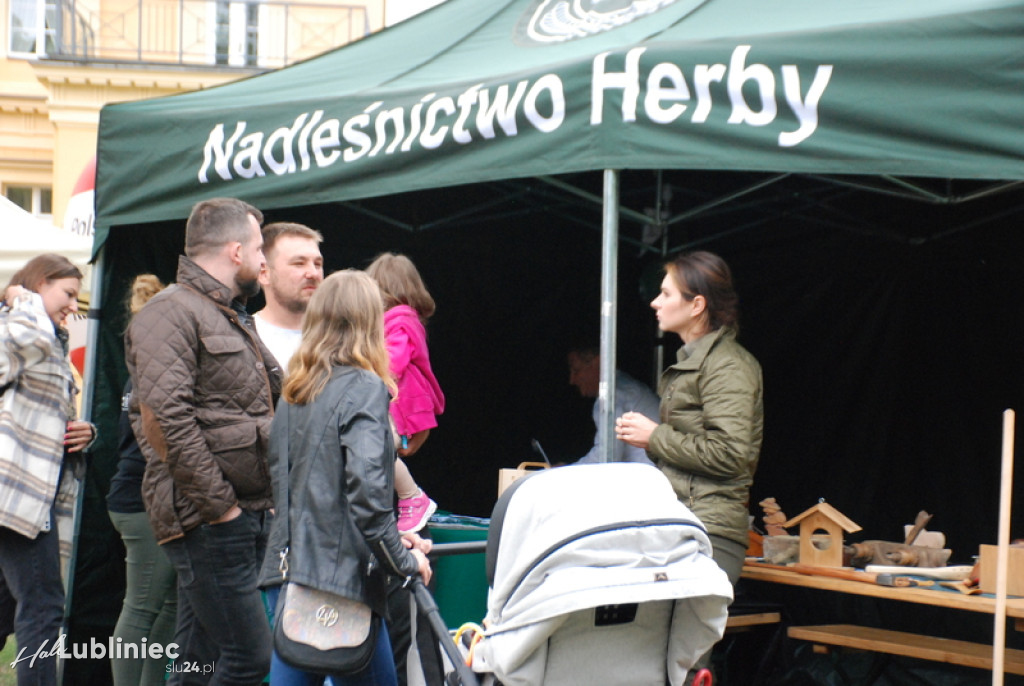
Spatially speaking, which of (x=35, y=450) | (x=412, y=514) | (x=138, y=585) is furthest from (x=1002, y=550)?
(x=35, y=450)

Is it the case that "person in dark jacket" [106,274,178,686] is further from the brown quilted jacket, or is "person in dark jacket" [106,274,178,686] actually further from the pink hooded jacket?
the pink hooded jacket

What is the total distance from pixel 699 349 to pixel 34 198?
1677 centimetres

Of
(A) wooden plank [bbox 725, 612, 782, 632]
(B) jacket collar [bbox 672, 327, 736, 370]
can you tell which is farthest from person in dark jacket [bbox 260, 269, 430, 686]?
(A) wooden plank [bbox 725, 612, 782, 632]

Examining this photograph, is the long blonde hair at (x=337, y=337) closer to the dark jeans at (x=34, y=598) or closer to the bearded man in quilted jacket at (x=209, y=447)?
the bearded man in quilted jacket at (x=209, y=447)

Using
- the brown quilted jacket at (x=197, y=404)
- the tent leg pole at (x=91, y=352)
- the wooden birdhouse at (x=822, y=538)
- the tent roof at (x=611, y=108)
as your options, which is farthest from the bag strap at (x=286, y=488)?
the tent leg pole at (x=91, y=352)

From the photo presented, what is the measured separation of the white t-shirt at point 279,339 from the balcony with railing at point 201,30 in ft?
44.3

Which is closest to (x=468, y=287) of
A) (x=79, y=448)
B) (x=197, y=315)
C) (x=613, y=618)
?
(x=79, y=448)

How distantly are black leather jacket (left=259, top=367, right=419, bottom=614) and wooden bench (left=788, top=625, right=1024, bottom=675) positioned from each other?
2.43 meters

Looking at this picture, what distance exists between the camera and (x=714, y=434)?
375 cm

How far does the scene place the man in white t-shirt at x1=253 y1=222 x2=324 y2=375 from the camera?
4457 millimetres

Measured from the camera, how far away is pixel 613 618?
9.35 feet

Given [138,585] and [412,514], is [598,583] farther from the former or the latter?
[138,585]

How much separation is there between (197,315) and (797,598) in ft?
10.7

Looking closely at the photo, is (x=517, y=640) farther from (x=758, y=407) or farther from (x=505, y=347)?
(x=505, y=347)
